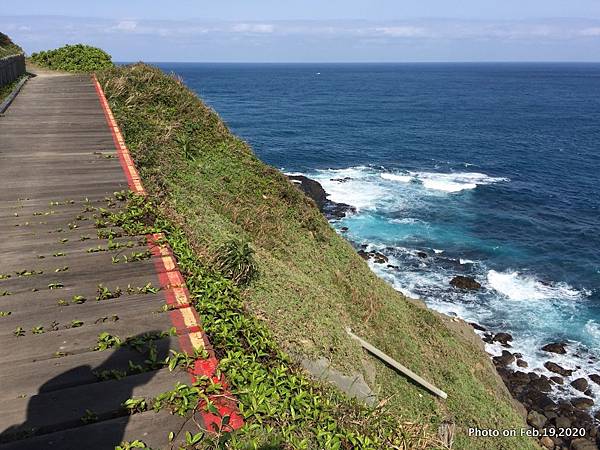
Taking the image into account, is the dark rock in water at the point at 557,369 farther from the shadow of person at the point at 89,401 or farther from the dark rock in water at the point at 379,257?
the shadow of person at the point at 89,401

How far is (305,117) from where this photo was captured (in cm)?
8694

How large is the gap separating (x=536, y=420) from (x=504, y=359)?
14.1 feet

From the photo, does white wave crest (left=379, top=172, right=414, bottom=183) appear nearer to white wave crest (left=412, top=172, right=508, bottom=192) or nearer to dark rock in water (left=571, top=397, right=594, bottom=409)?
white wave crest (left=412, top=172, right=508, bottom=192)

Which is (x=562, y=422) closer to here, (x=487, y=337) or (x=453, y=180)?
(x=487, y=337)

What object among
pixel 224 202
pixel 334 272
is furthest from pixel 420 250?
pixel 224 202

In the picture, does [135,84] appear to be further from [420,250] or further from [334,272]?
[420,250]

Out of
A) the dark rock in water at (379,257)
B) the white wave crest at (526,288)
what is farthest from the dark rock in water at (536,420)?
the dark rock in water at (379,257)

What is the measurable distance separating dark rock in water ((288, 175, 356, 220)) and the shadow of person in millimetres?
34514

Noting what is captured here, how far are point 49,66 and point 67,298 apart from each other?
104 ft

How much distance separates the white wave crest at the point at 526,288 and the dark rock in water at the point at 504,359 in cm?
611

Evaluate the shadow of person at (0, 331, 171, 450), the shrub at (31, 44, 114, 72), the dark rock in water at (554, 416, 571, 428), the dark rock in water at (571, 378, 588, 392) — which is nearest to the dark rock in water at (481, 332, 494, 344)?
the dark rock in water at (571, 378, 588, 392)

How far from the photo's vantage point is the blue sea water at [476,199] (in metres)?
27.9

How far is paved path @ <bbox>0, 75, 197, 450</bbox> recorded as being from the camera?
4.55m

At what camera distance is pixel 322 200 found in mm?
42969
